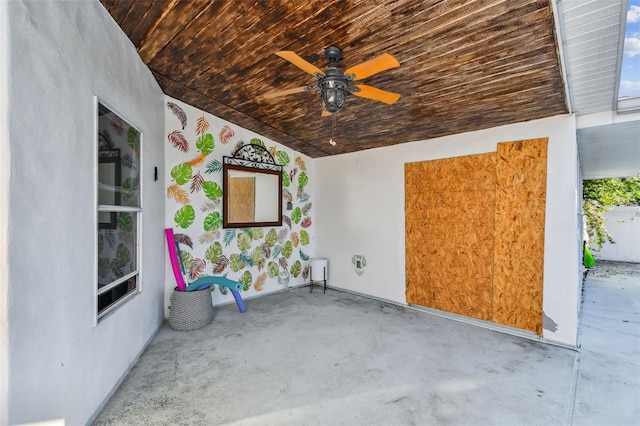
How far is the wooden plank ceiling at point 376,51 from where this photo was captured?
2.02m

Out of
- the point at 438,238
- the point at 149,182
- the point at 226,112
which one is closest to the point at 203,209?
the point at 149,182

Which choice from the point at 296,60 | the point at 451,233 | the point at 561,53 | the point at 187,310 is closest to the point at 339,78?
the point at 296,60

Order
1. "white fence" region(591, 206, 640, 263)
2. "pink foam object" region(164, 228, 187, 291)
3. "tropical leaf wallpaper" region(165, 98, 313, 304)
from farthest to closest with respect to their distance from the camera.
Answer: "white fence" region(591, 206, 640, 263), "tropical leaf wallpaper" region(165, 98, 313, 304), "pink foam object" region(164, 228, 187, 291)

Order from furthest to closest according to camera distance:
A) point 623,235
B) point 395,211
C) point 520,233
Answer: point 623,235
point 395,211
point 520,233

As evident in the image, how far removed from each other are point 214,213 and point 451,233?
10.9ft

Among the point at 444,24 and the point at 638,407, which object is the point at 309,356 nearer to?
the point at 638,407

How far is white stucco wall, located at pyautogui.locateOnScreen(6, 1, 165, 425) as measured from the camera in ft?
4.19

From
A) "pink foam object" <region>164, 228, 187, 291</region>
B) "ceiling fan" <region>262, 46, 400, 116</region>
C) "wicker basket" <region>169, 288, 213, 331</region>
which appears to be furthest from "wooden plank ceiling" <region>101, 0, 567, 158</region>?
"wicker basket" <region>169, 288, 213, 331</region>

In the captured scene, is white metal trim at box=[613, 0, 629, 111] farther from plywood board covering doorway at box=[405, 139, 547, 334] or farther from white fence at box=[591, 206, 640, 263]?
white fence at box=[591, 206, 640, 263]

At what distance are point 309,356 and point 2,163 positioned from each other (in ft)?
8.55

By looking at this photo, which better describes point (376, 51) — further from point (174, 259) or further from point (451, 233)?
point (174, 259)

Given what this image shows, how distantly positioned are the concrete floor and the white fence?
5.70 metres

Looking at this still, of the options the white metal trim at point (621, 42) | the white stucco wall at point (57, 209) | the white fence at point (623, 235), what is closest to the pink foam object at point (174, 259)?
the white stucco wall at point (57, 209)

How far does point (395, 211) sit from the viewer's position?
179 inches
